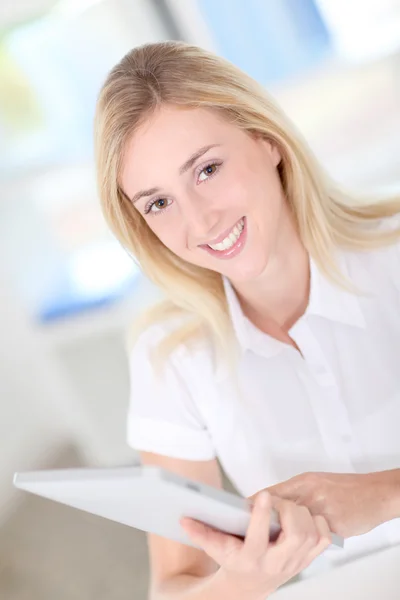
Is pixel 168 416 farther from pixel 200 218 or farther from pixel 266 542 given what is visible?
pixel 266 542

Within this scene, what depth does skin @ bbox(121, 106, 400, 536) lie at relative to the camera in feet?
3.34

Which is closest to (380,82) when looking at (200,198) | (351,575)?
(200,198)

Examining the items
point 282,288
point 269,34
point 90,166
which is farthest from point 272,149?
point 90,166

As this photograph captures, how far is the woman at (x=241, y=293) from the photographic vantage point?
1.07 m

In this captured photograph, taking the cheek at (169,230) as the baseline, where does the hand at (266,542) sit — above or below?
below

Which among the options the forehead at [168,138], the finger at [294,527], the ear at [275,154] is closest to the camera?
the finger at [294,527]

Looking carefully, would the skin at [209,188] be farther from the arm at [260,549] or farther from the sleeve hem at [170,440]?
the arm at [260,549]

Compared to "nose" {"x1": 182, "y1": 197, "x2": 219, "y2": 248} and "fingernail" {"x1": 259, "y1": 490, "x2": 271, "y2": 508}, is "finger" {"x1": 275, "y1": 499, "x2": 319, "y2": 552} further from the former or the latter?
"nose" {"x1": 182, "y1": 197, "x2": 219, "y2": 248}

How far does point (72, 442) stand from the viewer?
2904mm

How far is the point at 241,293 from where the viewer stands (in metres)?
1.28

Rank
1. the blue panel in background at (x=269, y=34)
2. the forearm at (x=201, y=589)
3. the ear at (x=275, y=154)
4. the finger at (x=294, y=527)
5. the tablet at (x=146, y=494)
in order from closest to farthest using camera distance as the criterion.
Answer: the tablet at (x=146, y=494)
the finger at (x=294, y=527)
the forearm at (x=201, y=589)
the ear at (x=275, y=154)
the blue panel in background at (x=269, y=34)

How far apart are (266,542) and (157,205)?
0.53 m

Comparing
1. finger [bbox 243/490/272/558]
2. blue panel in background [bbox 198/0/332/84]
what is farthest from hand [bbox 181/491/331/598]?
blue panel in background [bbox 198/0/332/84]

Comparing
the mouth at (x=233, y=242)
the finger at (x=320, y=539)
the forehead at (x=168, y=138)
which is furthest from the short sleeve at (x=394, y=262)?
the finger at (x=320, y=539)
